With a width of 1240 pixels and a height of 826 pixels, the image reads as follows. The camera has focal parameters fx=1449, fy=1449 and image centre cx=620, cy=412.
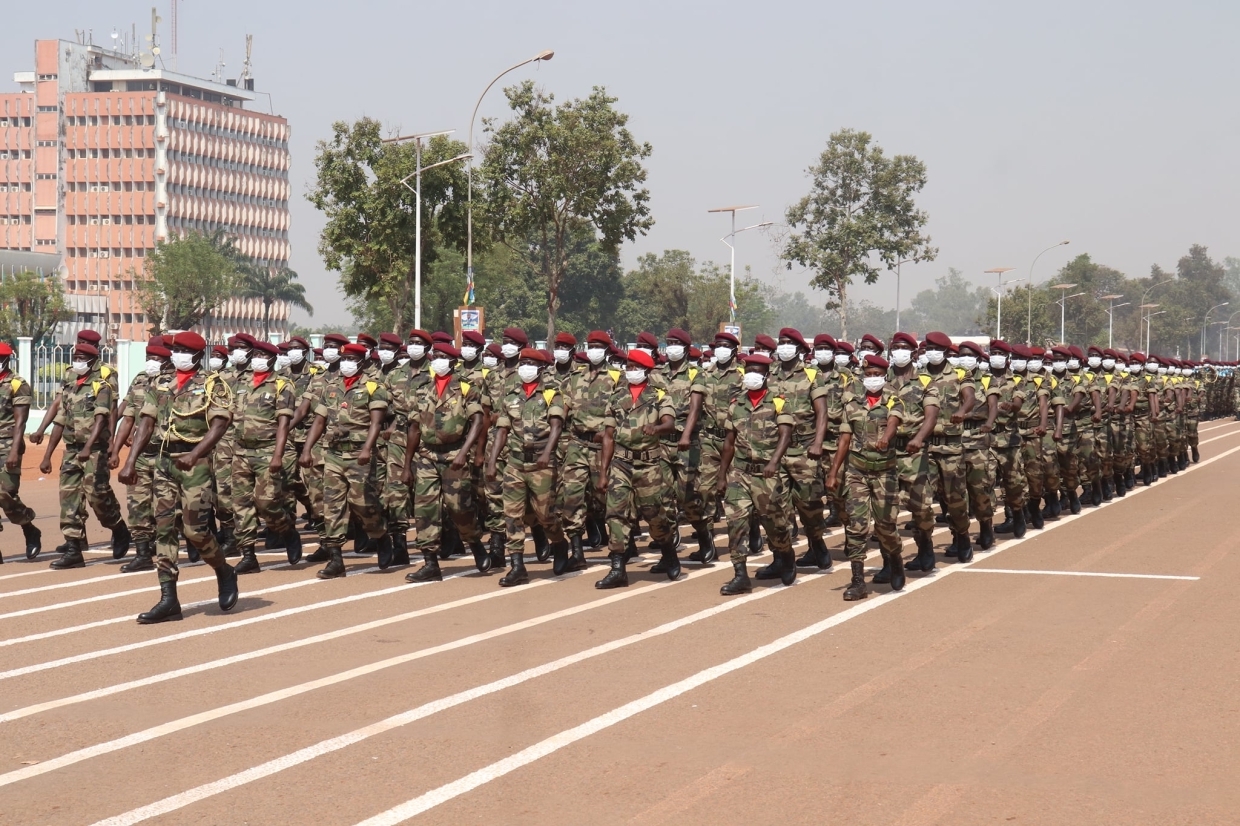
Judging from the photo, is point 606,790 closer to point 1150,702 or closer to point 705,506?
point 1150,702

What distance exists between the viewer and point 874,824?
18.0ft

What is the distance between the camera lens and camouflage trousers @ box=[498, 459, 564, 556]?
11344mm

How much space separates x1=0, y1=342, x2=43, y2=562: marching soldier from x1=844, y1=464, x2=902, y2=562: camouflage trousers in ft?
23.3

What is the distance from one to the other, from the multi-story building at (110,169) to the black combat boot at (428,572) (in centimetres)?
11252

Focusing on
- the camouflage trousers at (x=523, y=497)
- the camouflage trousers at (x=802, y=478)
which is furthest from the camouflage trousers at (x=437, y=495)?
the camouflage trousers at (x=802, y=478)

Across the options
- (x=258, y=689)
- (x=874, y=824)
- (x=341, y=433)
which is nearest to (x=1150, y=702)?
(x=874, y=824)

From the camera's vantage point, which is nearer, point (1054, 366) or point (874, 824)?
point (874, 824)

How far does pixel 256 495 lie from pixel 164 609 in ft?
8.52

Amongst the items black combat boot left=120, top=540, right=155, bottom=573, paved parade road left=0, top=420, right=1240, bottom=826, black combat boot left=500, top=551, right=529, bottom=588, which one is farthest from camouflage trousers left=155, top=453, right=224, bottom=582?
black combat boot left=120, top=540, right=155, bottom=573

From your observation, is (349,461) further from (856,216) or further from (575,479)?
(856,216)

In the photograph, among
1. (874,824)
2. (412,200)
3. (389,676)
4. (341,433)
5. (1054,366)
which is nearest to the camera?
(874,824)

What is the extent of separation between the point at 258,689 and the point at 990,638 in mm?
4490

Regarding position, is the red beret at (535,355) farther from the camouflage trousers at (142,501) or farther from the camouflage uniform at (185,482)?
the camouflage trousers at (142,501)

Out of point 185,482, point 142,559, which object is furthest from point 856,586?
point 142,559
